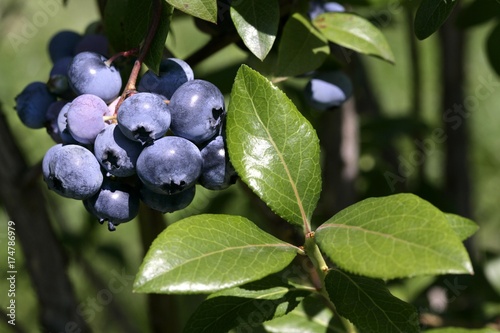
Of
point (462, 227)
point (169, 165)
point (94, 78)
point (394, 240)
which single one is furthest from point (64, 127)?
point (462, 227)

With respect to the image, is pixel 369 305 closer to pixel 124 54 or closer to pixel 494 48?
pixel 124 54

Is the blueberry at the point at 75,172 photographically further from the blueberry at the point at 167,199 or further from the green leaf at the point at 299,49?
the green leaf at the point at 299,49

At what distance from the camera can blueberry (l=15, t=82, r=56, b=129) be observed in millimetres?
1021

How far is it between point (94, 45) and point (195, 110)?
13.4 inches

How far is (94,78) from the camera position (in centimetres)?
89

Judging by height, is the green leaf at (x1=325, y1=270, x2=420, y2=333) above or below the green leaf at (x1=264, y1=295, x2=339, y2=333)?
above

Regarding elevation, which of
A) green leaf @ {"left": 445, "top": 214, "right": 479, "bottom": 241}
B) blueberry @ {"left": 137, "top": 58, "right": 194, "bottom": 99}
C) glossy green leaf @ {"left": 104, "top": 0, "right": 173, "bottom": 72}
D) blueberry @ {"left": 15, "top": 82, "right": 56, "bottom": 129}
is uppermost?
glossy green leaf @ {"left": 104, "top": 0, "right": 173, "bottom": 72}

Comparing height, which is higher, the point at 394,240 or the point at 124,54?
the point at 124,54

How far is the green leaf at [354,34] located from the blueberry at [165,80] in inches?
11.3

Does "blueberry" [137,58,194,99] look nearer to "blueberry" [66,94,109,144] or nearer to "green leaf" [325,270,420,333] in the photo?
"blueberry" [66,94,109,144]

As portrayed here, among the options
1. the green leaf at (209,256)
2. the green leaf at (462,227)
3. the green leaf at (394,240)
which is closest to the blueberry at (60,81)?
the green leaf at (209,256)

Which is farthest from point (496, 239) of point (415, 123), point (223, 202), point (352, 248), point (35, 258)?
point (352, 248)

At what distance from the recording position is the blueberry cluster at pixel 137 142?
0.82 meters

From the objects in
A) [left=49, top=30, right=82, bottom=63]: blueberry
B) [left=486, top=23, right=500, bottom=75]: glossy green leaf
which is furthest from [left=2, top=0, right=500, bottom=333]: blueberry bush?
[left=486, top=23, right=500, bottom=75]: glossy green leaf
